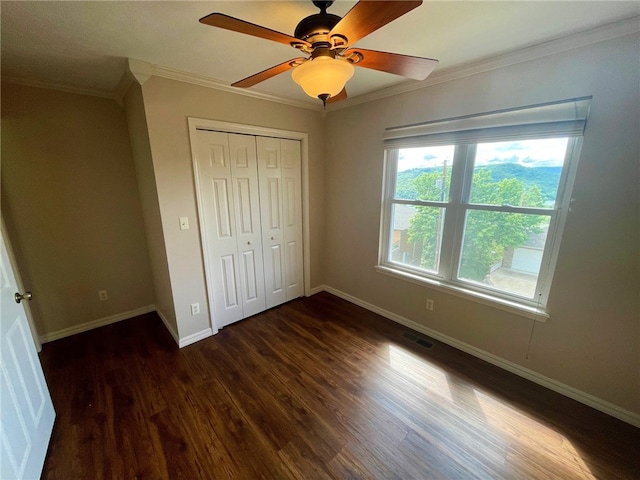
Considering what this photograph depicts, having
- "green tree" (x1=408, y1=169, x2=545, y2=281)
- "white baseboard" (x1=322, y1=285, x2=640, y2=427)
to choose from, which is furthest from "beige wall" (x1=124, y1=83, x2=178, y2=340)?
"green tree" (x1=408, y1=169, x2=545, y2=281)

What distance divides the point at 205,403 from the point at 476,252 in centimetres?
Answer: 239

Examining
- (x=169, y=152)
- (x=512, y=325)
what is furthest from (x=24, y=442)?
(x=512, y=325)

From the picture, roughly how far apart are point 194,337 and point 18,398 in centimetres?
122

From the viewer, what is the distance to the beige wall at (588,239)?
4.83ft

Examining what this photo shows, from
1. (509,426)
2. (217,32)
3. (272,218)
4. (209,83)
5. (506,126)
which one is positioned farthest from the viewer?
(272,218)

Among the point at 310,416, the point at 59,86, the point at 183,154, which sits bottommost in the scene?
the point at 310,416

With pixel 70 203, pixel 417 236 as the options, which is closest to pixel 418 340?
pixel 417 236

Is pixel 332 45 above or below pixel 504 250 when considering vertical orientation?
above

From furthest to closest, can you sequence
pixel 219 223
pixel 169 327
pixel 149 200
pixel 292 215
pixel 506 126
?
pixel 292 215, pixel 169 327, pixel 219 223, pixel 149 200, pixel 506 126

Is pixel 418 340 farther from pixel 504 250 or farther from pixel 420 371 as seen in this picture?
pixel 504 250

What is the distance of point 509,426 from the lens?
1588mm

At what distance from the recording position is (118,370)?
207 cm

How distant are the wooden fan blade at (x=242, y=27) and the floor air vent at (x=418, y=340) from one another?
2.42 meters

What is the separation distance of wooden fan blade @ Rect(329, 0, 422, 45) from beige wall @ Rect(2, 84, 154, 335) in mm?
2610
